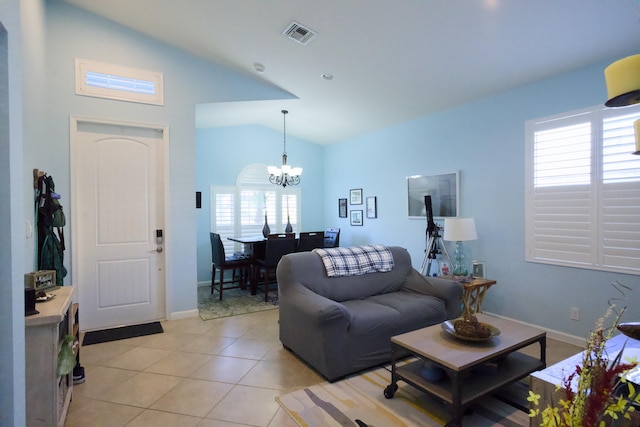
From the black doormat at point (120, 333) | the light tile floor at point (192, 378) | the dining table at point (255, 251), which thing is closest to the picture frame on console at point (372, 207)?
the dining table at point (255, 251)

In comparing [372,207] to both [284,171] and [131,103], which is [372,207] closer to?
[284,171]

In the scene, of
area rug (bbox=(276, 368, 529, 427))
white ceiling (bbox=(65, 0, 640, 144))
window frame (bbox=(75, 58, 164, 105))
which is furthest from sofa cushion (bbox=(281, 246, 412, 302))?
window frame (bbox=(75, 58, 164, 105))

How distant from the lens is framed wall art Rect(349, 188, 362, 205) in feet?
19.8

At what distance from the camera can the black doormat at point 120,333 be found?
3.41 meters

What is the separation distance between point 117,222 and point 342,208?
394cm

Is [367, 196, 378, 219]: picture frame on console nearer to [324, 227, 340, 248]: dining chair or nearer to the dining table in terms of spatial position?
[324, 227, 340, 248]: dining chair

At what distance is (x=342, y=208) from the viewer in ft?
21.5

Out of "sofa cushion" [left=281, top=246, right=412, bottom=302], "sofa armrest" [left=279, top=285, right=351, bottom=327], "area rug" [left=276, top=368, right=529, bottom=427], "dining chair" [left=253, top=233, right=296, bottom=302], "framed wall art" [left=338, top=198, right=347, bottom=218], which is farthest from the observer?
"framed wall art" [left=338, top=198, right=347, bottom=218]

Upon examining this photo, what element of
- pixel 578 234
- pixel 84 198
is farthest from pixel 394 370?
pixel 84 198

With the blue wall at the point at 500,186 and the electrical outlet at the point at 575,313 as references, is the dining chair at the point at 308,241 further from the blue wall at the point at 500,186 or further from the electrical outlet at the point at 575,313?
the electrical outlet at the point at 575,313

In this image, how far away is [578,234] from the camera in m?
3.12

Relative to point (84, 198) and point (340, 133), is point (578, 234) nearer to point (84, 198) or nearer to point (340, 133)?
point (340, 133)

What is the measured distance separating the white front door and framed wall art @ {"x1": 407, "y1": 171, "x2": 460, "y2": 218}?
11.1 ft

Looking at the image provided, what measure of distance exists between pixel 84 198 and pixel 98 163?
41 cm
